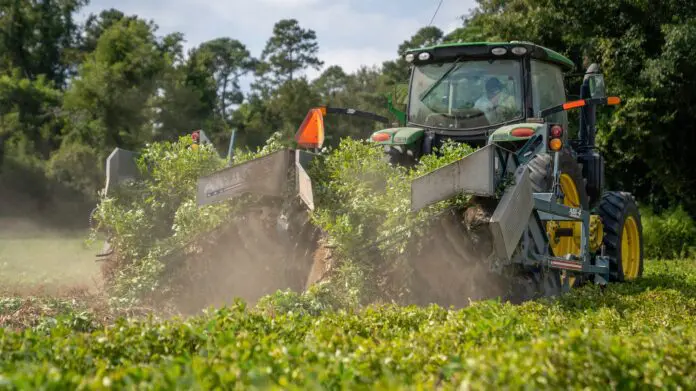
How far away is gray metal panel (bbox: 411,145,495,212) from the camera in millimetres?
7027

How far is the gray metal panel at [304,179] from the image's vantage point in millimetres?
7910

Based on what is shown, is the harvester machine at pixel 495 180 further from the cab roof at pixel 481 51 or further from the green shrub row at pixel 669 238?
the green shrub row at pixel 669 238

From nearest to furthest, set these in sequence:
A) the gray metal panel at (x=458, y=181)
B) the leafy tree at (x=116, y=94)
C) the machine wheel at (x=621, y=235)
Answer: the gray metal panel at (x=458, y=181), the machine wheel at (x=621, y=235), the leafy tree at (x=116, y=94)

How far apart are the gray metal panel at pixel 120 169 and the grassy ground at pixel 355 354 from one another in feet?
11.3

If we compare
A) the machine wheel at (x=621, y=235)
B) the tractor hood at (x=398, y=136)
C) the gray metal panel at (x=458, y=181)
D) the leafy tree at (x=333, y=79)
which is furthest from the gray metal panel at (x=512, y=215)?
the leafy tree at (x=333, y=79)

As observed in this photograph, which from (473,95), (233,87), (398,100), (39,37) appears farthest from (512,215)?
(233,87)

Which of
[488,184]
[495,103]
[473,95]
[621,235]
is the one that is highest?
[473,95]

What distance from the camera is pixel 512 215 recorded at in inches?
280

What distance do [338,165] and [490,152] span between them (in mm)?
1746

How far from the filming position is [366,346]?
14.5 ft

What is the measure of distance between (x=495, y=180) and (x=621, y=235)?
3982mm

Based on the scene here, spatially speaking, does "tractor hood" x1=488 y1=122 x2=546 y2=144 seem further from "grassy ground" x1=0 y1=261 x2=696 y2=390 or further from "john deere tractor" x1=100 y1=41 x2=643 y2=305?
"grassy ground" x1=0 y1=261 x2=696 y2=390

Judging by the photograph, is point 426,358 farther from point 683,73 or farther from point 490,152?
point 683,73

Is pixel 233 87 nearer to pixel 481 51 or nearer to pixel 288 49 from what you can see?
pixel 288 49
